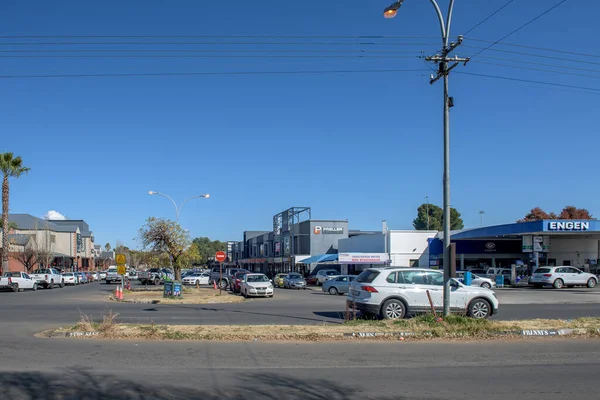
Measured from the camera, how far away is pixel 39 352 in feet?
37.0

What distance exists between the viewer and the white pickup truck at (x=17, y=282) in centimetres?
3969

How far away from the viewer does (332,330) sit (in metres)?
13.8

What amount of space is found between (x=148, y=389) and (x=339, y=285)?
2906 cm

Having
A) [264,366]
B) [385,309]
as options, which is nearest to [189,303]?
[385,309]

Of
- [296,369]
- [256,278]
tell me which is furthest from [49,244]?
[296,369]

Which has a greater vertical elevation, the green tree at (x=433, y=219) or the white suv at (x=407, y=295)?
the green tree at (x=433, y=219)

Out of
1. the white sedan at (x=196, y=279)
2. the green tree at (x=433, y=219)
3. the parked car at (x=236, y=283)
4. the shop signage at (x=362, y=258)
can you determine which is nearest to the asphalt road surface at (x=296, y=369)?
the parked car at (x=236, y=283)

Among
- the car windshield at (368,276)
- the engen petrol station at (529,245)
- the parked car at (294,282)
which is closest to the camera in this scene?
the car windshield at (368,276)

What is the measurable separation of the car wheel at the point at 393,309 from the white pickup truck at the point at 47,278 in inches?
1403

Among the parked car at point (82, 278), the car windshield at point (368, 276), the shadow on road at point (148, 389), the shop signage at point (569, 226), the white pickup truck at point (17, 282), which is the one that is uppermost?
the shop signage at point (569, 226)

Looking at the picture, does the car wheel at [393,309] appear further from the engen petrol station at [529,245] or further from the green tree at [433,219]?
the green tree at [433,219]

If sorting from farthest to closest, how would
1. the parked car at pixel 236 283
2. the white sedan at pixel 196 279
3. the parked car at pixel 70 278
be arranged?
the parked car at pixel 70 278 → the white sedan at pixel 196 279 → the parked car at pixel 236 283

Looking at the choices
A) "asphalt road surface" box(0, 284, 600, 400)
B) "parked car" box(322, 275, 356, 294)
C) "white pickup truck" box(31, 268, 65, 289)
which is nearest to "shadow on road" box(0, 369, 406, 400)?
"asphalt road surface" box(0, 284, 600, 400)

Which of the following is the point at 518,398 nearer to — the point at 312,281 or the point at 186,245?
the point at 186,245
